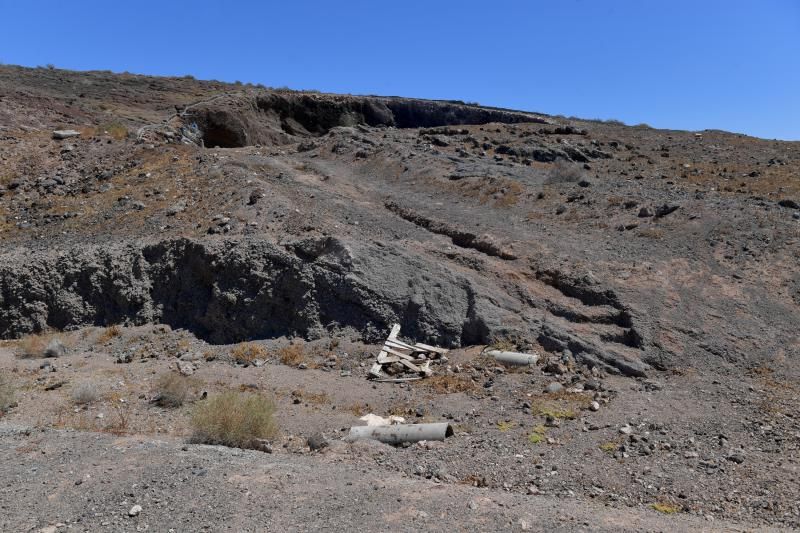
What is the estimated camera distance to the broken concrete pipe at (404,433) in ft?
25.6

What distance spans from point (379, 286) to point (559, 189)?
7192mm

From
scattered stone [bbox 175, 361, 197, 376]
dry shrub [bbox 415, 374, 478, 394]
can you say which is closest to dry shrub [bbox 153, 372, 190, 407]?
scattered stone [bbox 175, 361, 197, 376]

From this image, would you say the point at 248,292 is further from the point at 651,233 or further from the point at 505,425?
the point at 651,233

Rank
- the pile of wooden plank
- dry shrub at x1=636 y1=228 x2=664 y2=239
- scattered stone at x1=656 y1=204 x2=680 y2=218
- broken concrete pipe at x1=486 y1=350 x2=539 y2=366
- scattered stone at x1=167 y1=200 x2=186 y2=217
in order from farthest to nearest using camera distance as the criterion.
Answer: scattered stone at x1=656 y1=204 x2=680 y2=218
scattered stone at x1=167 y1=200 x2=186 y2=217
dry shrub at x1=636 y1=228 x2=664 y2=239
the pile of wooden plank
broken concrete pipe at x1=486 y1=350 x2=539 y2=366

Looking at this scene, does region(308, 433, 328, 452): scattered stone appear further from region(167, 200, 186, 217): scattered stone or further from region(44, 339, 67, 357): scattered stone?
region(167, 200, 186, 217): scattered stone

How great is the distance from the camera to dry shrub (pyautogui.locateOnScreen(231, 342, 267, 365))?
1092cm

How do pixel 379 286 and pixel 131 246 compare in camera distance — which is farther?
pixel 131 246

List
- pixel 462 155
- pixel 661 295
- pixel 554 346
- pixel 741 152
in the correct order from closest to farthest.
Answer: pixel 554 346 → pixel 661 295 → pixel 462 155 → pixel 741 152

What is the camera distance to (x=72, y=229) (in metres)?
14.0

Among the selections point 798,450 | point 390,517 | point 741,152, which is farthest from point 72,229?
point 741,152

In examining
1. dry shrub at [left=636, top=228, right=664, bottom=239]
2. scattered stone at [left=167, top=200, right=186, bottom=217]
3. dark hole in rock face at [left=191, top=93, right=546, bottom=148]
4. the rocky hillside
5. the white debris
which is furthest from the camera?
dark hole in rock face at [left=191, top=93, right=546, bottom=148]

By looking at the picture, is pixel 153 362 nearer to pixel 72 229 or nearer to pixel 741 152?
pixel 72 229

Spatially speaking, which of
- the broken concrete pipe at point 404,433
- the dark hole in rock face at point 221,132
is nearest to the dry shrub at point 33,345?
the broken concrete pipe at point 404,433

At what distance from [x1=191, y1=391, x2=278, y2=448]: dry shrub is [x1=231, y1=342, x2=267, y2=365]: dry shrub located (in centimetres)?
Answer: 287
